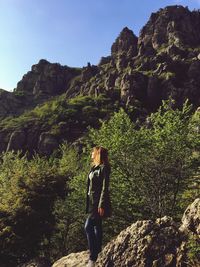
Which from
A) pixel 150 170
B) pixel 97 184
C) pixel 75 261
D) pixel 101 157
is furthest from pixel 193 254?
pixel 150 170

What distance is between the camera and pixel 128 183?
76.8ft

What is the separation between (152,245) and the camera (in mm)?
10969

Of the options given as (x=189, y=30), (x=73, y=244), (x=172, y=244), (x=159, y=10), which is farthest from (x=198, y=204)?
(x=159, y=10)

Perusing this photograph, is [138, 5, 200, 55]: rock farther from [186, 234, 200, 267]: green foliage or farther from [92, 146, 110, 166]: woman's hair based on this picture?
[186, 234, 200, 267]: green foliage

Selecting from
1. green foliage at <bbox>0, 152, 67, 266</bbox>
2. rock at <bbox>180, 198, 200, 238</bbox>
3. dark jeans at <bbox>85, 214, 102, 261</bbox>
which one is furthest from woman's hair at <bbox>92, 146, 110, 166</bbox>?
green foliage at <bbox>0, 152, 67, 266</bbox>

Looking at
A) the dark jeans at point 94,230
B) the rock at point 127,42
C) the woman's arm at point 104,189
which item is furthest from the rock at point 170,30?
the dark jeans at point 94,230

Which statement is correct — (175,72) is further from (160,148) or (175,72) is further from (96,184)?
(96,184)

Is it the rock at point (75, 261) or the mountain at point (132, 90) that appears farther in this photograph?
the mountain at point (132, 90)

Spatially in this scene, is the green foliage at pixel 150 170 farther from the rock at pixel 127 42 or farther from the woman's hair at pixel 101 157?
the rock at pixel 127 42

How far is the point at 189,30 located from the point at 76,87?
53.6 meters

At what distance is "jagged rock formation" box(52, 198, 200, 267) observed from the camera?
10711 millimetres

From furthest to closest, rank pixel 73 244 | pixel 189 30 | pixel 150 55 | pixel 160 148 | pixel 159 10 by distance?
1. pixel 159 10
2. pixel 189 30
3. pixel 150 55
4. pixel 73 244
5. pixel 160 148

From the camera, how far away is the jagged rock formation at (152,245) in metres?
10.7

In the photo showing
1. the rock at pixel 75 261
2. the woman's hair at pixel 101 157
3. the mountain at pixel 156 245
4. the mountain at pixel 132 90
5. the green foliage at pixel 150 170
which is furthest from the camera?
the mountain at pixel 132 90
